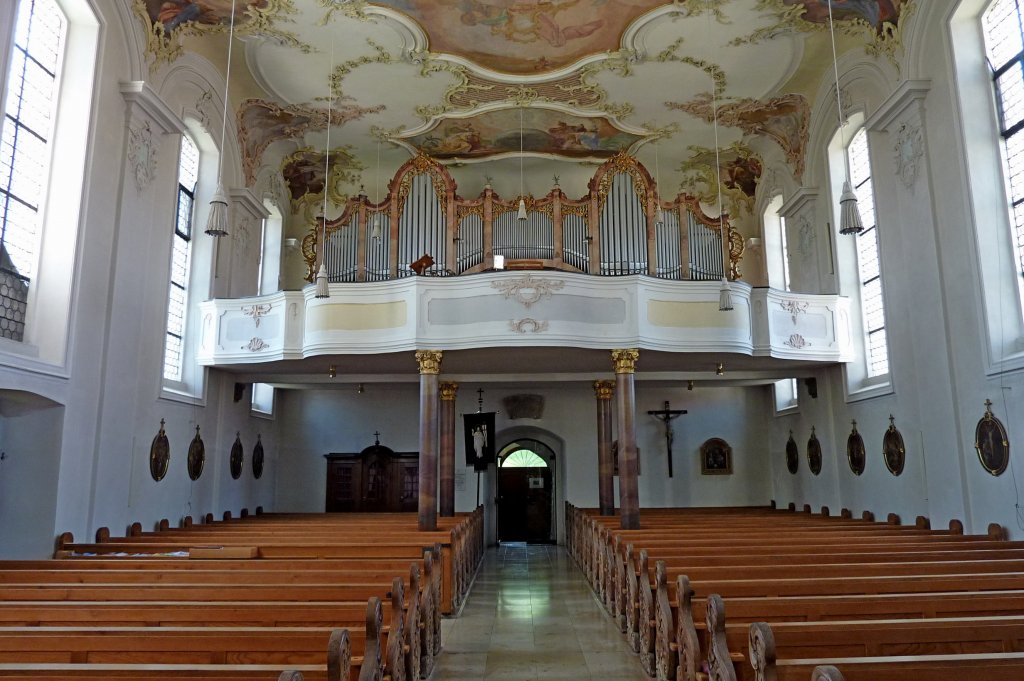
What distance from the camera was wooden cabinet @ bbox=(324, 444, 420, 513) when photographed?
1797 cm

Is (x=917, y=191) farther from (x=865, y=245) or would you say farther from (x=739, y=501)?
(x=739, y=501)

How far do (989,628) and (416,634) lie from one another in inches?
163

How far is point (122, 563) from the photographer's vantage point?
7.06 m

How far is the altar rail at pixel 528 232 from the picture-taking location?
41.5 ft

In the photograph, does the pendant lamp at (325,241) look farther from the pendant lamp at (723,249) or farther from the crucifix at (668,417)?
the crucifix at (668,417)

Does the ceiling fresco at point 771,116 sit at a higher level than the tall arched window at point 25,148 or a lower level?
higher

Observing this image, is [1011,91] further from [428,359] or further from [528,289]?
[428,359]

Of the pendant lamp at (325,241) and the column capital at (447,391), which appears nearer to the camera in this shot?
the pendant lamp at (325,241)

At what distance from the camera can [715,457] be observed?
18.2 m

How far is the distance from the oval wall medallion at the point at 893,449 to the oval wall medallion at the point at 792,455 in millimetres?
4009

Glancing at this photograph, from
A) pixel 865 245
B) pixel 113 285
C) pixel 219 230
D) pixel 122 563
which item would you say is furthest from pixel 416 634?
pixel 865 245

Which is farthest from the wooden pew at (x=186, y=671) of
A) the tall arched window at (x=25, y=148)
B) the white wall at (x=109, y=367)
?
the tall arched window at (x=25, y=148)

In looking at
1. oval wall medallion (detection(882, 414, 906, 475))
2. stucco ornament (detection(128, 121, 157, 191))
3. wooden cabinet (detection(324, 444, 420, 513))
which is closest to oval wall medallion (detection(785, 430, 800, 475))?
oval wall medallion (detection(882, 414, 906, 475))

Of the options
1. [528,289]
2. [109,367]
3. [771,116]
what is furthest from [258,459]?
[771,116]
